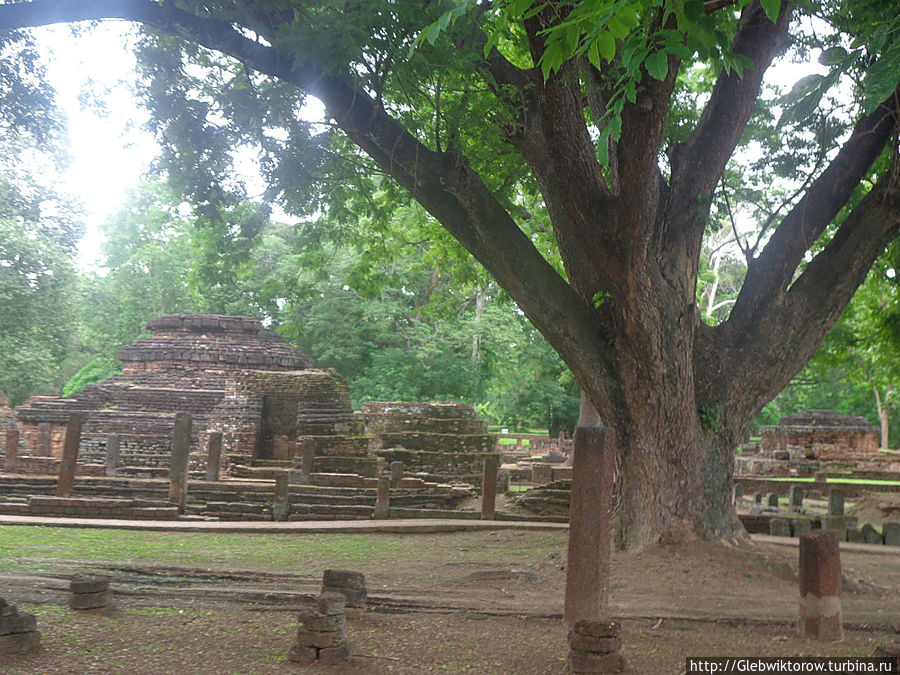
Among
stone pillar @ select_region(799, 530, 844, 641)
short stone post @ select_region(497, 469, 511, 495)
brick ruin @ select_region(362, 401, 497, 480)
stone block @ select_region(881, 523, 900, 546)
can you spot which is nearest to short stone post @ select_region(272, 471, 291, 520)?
brick ruin @ select_region(362, 401, 497, 480)

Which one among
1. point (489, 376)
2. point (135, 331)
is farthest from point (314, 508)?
point (135, 331)

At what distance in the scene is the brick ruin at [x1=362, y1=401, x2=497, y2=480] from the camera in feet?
60.7

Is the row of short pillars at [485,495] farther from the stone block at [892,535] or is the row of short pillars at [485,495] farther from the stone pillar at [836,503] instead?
the stone pillar at [836,503]

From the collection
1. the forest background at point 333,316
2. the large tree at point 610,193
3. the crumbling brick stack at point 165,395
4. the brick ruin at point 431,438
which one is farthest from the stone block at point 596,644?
the crumbling brick stack at point 165,395

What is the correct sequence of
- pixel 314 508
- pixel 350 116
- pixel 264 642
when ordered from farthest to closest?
pixel 314 508, pixel 350 116, pixel 264 642

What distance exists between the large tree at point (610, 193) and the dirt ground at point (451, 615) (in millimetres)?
953

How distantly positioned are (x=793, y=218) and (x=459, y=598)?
5991 mm

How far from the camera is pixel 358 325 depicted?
121 feet

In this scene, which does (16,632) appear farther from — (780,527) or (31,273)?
(31,273)

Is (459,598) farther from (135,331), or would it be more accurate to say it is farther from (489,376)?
(135,331)

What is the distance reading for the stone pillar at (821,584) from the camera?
582 cm

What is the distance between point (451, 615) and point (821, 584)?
10.2 feet

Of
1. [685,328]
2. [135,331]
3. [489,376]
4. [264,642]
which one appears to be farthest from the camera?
[135,331]

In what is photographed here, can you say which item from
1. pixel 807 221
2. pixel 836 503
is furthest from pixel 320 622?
pixel 836 503
